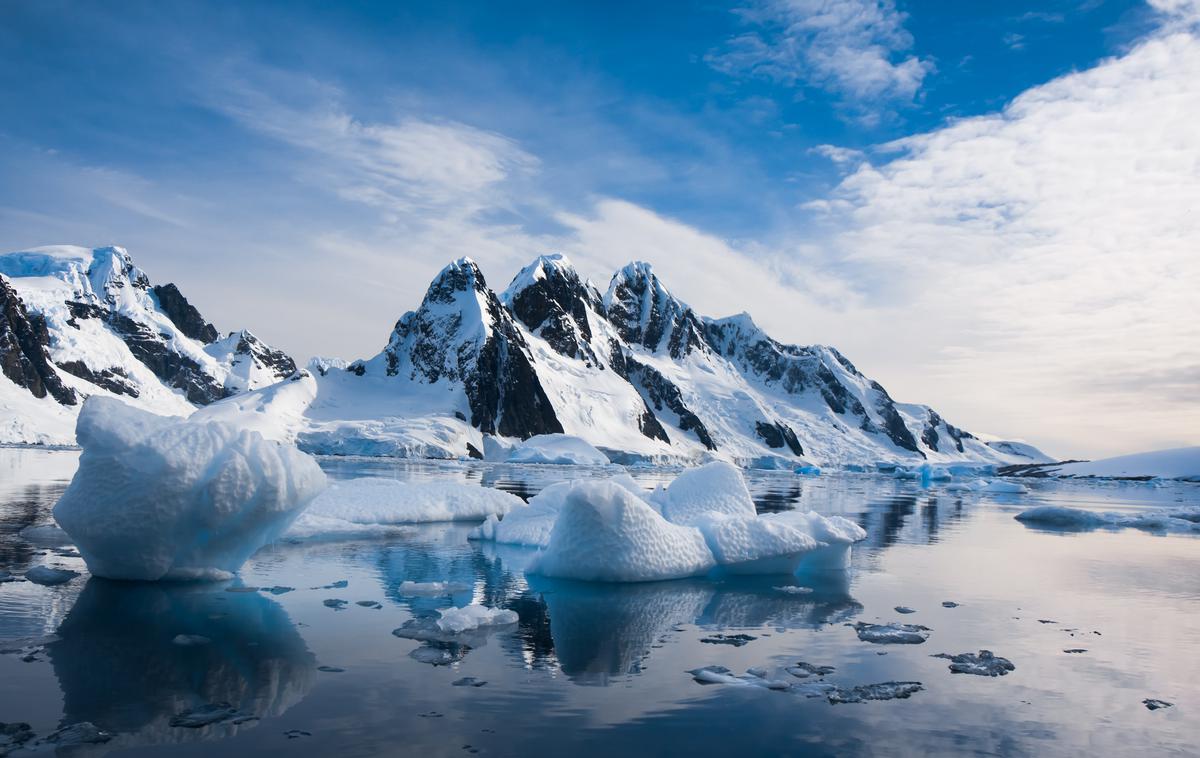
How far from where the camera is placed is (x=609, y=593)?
1187cm

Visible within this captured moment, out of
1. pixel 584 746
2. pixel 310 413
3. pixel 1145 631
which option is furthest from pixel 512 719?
pixel 310 413

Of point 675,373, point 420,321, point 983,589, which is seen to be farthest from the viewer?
point 675,373

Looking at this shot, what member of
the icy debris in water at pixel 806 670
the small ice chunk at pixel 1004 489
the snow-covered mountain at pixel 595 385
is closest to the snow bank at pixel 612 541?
the icy debris in water at pixel 806 670

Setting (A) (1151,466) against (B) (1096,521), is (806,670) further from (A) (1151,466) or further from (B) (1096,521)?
(A) (1151,466)

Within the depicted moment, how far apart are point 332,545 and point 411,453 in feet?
252

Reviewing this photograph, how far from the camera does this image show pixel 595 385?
133 meters

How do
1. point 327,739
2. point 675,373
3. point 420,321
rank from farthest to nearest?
point 675,373, point 420,321, point 327,739

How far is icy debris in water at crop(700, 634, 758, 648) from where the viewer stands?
895 centimetres

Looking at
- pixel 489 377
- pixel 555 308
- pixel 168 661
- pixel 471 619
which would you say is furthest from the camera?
pixel 555 308

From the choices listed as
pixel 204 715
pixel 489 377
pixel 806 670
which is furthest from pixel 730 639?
pixel 489 377

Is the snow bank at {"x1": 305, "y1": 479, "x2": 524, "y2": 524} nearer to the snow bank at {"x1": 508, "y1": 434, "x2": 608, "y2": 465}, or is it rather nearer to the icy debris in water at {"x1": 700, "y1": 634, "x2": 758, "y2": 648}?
the icy debris in water at {"x1": 700, "y1": 634, "x2": 758, "y2": 648}

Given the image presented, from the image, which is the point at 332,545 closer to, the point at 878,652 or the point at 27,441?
the point at 878,652

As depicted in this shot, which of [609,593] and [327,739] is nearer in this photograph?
[327,739]

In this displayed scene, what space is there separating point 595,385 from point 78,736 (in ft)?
419
